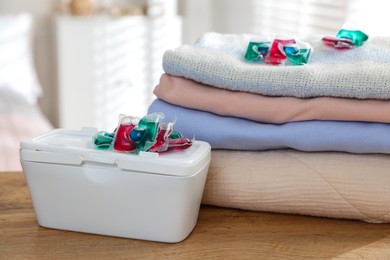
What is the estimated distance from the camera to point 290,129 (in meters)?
0.75

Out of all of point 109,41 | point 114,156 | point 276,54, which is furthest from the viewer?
point 109,41

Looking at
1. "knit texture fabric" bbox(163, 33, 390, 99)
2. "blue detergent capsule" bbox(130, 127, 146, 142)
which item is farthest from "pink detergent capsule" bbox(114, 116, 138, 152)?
"knit texture fabric" bbox(163, 33, 390, 99)

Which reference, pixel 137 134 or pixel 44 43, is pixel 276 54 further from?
pixel 44 43

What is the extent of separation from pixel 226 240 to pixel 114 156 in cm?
15

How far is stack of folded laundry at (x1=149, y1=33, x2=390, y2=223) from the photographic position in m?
0.73

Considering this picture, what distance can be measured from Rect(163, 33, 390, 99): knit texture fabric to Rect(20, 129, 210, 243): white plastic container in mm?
92

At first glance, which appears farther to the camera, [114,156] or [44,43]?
[44,43]

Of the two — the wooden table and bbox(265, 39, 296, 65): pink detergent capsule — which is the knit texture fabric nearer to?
bbox(265, 39, 296, 65): pink detergent capsule

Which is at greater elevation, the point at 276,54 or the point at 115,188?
the point at 276,54

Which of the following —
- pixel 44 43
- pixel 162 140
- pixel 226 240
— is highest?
pixel 162 140

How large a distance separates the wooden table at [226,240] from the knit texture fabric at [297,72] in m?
0.15

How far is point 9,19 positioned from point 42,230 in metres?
2.18

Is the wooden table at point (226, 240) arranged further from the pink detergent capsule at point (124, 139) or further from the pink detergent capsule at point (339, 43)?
the pink detergent capsule at point (339, 43)

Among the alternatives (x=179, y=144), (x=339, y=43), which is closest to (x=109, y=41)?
(x=339, y=43)
